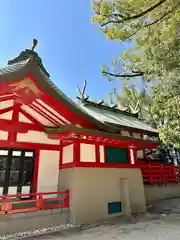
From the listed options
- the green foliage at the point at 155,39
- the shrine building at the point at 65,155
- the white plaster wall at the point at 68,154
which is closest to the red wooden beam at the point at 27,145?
the shrine building at the point at 65,155

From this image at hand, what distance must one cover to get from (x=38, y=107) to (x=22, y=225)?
356cm

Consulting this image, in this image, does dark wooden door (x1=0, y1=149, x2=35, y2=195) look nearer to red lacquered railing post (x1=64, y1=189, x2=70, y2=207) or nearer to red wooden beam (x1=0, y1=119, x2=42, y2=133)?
red wooden beam (x1=0, y1=119, x2=42, y2=133)

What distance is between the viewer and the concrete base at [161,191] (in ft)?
29.0

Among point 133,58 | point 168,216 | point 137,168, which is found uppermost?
point 133,58

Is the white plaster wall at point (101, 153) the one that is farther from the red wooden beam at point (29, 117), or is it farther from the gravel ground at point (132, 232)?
the red wooden beam at point (29, 117)

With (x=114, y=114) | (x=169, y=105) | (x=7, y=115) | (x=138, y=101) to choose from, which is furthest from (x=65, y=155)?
(x=138, y=101)

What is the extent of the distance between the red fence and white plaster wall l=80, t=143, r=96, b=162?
12.2 feet

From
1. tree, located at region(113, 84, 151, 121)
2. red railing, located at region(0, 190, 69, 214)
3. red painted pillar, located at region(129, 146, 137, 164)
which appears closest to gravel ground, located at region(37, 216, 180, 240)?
red railing, located at region(0, 190, 69, 214)

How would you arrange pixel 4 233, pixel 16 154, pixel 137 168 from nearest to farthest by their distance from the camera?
pixel 4 233
pixel 16 154
pixel 137 168

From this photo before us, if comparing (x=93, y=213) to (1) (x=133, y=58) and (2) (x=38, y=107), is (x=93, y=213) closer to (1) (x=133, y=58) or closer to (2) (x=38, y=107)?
(2) (x=38, y=107)

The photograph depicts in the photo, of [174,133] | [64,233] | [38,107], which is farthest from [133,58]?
[64,233]

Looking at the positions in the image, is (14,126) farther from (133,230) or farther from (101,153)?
(133,230)

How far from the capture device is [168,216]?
6.23 meters

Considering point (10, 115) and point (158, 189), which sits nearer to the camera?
point (10, 115)
